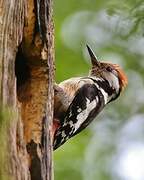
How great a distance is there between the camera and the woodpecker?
449 cm

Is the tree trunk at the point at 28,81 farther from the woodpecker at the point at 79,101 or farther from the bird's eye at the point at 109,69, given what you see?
the bird's eye at the point at 109,69

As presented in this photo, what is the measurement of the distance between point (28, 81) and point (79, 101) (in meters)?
1.05

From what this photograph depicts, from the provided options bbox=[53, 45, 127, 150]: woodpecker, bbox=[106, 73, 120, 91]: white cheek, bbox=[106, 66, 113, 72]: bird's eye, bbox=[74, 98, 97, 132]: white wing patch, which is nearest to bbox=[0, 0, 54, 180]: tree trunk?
bbox=[53, 45, 127, 150]: woodpecker

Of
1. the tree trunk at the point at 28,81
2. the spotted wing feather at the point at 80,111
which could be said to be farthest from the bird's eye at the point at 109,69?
the tree trunk at the point at 28,81

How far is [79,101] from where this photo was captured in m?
4.68

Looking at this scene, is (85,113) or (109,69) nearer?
(85,113)

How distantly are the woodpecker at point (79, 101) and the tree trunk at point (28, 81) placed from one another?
0.76 m

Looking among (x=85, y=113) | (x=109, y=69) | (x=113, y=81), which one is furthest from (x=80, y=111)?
(x=109, y=69)

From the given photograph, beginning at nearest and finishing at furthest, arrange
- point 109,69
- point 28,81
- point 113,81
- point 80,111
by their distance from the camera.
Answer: point 28,81
point 80,111
point 113,81
point 109,69

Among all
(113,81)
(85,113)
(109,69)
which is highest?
(109,69)

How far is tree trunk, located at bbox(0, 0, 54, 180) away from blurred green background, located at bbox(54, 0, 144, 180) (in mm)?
1936

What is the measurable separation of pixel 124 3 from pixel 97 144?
2.74 m

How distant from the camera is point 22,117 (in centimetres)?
349

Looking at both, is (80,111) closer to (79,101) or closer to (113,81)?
(79,101)
